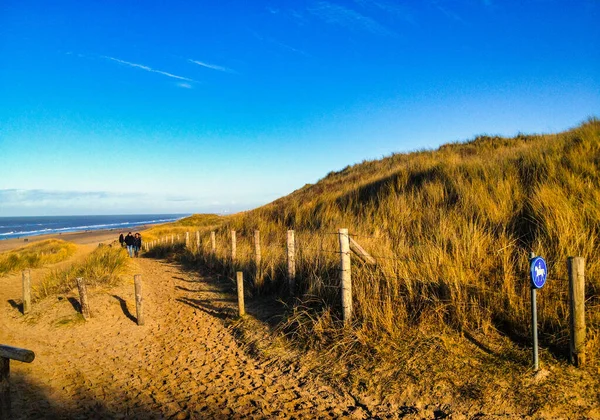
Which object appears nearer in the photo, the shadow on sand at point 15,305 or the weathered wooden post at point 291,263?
the weathered wooden post at point 291,263

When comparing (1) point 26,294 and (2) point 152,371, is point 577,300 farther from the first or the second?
(1) point 26,294

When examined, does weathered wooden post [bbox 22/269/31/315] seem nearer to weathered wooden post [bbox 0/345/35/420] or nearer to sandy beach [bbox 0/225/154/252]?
weathered wooden post [bbox 0/345/35/420]

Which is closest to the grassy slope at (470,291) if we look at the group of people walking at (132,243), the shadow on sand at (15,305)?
the shadow on sand at (15,305)

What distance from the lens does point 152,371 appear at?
19.8 feet

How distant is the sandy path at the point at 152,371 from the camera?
15.4 ft

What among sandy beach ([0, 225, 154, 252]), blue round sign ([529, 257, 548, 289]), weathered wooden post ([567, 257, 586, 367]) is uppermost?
blue round sign ([529, 257, 548, 289])

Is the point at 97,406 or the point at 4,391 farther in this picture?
the point at 97,406

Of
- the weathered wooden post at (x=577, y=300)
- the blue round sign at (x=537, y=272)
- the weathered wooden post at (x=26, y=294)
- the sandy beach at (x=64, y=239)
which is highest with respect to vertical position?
the blue round sign at (x=537, y=272)

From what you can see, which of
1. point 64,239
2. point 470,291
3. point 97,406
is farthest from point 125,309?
point 64,239

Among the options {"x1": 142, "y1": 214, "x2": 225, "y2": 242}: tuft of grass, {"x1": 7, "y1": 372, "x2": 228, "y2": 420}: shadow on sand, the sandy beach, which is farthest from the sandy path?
the sandy beach

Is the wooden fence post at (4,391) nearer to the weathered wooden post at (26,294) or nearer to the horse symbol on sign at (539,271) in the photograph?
the horse symbol on sign at (539,271)

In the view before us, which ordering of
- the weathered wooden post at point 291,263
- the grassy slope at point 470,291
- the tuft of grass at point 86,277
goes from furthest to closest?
1. the tuft of grass at point 86,277
2. the weathered wooden post at point 291,263
3. the grassy slope at point 470,291

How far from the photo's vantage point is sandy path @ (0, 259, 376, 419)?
15.4ft

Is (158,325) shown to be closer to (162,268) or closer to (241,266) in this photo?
(241,266)
